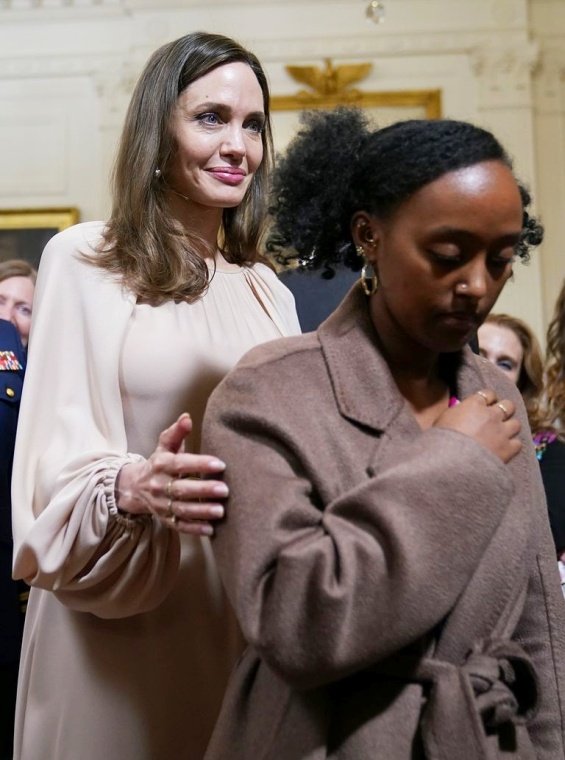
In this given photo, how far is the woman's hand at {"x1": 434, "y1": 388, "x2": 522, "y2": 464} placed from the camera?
4.54 feet

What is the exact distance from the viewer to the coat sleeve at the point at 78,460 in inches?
67.3

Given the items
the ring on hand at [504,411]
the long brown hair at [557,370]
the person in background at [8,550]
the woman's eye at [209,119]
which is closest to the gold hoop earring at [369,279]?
the ring on hand at [504,411]

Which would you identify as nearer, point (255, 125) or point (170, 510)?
point (170, 510)

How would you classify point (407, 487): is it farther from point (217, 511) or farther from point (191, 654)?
point (191, 654)

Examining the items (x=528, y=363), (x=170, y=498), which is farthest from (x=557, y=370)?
(x=170, y=498)

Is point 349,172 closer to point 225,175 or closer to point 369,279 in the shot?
point 369,279

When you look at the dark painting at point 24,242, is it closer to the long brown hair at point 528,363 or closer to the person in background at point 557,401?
the long brown hair at point 528,363

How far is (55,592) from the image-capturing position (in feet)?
5.81

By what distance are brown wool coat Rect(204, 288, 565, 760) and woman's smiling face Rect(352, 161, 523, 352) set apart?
132 millimetres

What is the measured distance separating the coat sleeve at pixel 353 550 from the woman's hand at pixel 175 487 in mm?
40

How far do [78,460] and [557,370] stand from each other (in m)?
1.96

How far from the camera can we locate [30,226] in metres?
7.02

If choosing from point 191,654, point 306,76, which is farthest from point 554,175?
point 191,654

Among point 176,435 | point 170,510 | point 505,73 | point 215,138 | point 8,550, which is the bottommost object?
point 8,550
